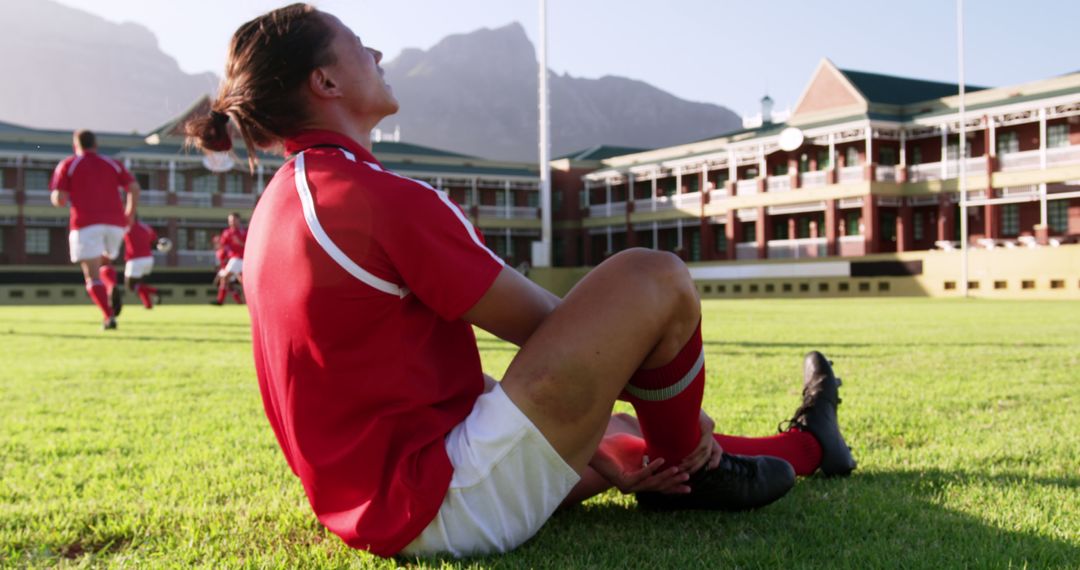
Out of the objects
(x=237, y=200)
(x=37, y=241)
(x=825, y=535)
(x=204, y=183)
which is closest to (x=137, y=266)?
(x=825, y=535)

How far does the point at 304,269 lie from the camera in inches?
72.4

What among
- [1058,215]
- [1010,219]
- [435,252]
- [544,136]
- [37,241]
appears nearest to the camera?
[435,252]

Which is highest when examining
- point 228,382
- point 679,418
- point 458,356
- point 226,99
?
point 226,99

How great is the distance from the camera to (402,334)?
190cm

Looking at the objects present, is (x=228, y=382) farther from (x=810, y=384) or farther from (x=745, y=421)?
(x=810, y=384)

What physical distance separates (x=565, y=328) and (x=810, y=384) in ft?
4.95

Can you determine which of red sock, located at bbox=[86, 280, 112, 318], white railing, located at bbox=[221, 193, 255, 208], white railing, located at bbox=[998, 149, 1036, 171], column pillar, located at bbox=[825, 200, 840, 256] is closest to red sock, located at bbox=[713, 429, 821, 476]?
red sock, located at bbox=[86, 280, 112, 318]

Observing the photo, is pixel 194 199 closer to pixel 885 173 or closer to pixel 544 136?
pixel 544 136

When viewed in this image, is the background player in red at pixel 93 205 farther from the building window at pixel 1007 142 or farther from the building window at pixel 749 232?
the building window at pixel 749 232

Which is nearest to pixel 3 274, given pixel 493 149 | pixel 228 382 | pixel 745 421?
pixel 228 382

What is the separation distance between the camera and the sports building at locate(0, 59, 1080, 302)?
31.5 meters

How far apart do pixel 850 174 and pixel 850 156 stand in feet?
8.72

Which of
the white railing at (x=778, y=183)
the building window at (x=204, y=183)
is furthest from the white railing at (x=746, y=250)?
the building window at (x=204, y=183)

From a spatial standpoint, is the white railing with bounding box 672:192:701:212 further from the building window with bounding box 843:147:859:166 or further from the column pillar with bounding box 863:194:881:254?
the column pillar with bounding box 863:194:881:254
